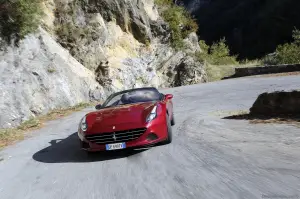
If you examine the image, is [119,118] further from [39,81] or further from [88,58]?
[88,58]

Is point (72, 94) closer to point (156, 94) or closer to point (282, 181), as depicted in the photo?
point (156, 94)

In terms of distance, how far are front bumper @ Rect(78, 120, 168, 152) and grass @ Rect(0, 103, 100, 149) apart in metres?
3.79

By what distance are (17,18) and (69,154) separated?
1048 centimetres

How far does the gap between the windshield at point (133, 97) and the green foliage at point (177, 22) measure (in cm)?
2291

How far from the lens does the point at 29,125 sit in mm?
12898

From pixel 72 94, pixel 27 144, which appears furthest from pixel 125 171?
pixel 72 94

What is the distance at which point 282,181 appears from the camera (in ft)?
15.5

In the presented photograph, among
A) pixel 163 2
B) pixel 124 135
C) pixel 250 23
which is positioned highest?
pixel 163 2

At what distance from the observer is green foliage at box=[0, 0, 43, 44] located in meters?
16.0

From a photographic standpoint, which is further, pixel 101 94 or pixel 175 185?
Answer: pixel 101 94

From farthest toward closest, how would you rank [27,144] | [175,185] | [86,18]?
[86,18]
[27,144]
[175,185]

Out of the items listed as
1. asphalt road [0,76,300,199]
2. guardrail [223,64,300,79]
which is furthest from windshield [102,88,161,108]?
guardrail [223,64,300,79]

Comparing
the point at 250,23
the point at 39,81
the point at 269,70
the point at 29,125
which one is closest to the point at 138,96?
the point at 29,125

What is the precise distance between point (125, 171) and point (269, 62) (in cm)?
3402
